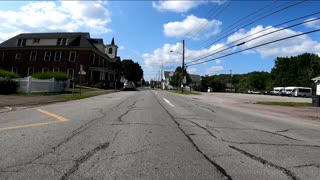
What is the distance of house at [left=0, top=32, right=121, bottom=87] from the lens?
6431 centimetres

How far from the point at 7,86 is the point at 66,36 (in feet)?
130

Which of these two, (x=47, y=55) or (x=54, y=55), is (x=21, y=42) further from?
(x=54, y=55)

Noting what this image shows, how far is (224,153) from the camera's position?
7.41m

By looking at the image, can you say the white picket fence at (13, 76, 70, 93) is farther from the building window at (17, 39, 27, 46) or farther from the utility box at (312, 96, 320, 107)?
the building window at (17, 39, 27, 46)

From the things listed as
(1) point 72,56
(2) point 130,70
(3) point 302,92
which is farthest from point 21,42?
(2) point 130,70

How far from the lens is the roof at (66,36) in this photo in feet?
213

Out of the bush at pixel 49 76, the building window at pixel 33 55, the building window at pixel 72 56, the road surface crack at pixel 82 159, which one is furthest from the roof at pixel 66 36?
the road surface crack at pixel 82 159

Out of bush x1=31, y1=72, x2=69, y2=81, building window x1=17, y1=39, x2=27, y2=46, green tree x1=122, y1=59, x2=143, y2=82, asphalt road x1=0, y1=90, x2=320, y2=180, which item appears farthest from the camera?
green tree x1=122, y1=59, x2=143, y2=82

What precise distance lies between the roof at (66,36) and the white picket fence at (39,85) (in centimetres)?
2572

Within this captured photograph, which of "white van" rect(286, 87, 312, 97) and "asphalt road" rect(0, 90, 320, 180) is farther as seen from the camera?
"white van" rect(286, 87, 312, 97)

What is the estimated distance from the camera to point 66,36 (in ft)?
218

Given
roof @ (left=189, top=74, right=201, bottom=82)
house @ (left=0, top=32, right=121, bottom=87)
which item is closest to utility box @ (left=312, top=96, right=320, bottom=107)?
house @ (left=0, top=32, right=121, bottom=87)

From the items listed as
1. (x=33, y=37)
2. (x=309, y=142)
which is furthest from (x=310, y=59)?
(x=309, y=142)

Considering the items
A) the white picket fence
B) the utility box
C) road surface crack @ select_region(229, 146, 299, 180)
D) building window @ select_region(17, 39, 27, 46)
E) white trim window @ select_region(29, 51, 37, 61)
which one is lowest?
road surface crack @ select_region(229, 146, 299, 180)
